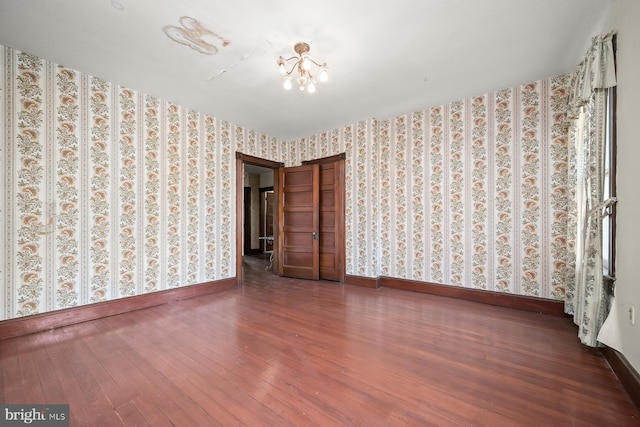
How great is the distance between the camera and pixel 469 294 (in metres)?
3.46

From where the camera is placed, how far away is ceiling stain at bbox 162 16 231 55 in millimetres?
2107

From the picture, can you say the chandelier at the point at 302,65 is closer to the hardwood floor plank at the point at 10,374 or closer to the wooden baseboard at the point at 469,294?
the hardwood floor plank at the point at 10,374

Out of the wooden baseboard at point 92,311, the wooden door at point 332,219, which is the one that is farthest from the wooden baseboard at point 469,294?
the wooden baseboard at point 92,311

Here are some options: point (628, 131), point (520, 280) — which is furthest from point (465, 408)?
point (520, 280)

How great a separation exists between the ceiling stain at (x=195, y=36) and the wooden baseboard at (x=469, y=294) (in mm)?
3693

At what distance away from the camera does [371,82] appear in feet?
9.93

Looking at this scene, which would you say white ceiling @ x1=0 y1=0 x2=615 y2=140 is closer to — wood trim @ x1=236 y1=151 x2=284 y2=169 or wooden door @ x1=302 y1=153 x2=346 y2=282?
wood trim @ x1=236 y1=151 x2=284 y2=169

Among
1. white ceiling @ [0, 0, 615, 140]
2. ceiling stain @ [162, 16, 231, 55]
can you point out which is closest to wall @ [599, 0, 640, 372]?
white ceiling @ [0, 0, 615, 140]

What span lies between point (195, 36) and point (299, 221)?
331 centimetres

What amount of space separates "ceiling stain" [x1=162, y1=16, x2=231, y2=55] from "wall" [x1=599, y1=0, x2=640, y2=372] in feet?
9.68

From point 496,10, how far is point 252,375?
10.7 feet

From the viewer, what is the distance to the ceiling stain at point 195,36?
2.11 metres

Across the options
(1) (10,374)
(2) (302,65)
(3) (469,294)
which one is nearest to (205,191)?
(2) (302,65)

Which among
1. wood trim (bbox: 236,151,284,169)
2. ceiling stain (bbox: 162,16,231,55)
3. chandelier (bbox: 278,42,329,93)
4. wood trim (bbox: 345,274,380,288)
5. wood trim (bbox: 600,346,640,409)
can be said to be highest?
ceiling stain (bbox: 162,16,231,55)
